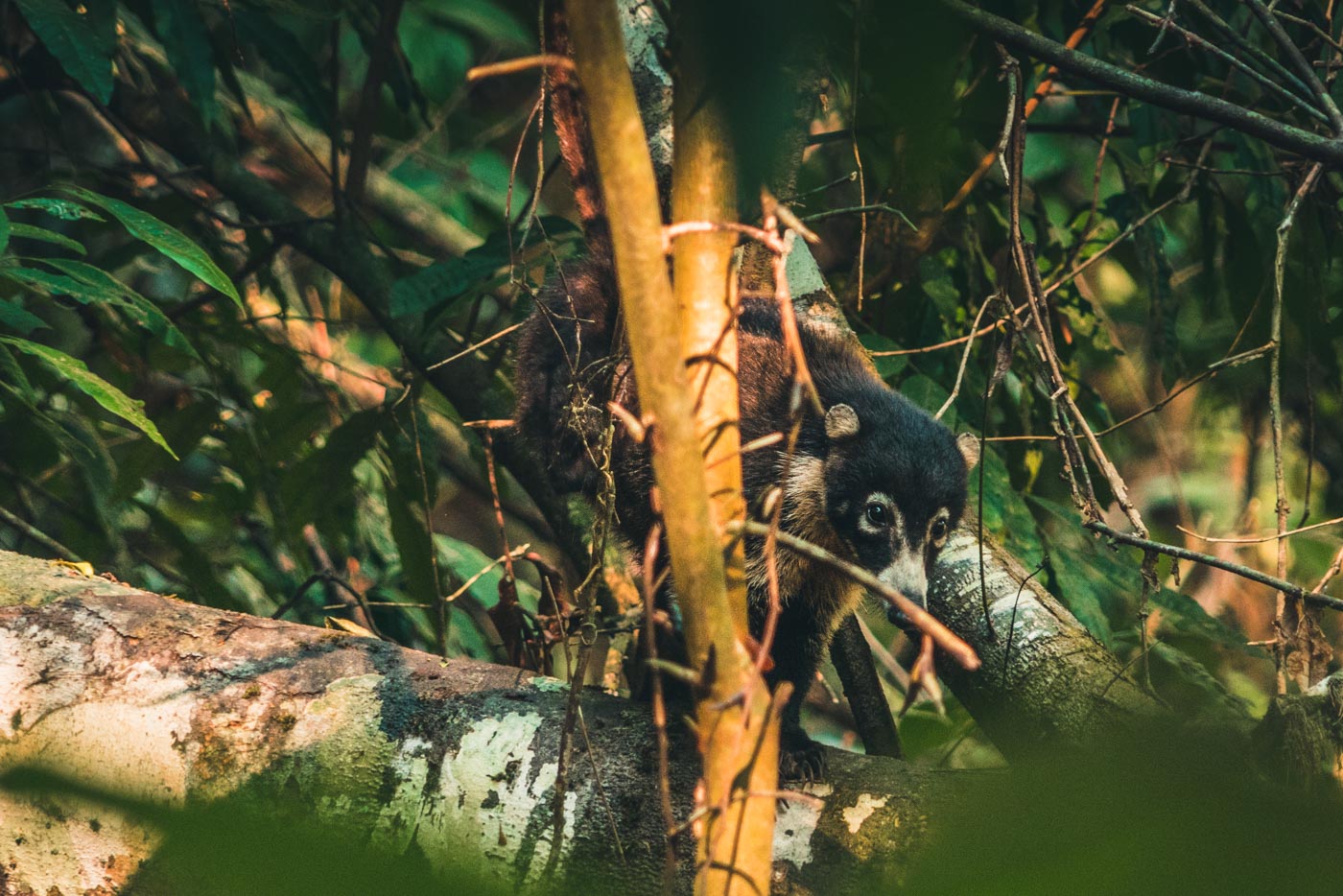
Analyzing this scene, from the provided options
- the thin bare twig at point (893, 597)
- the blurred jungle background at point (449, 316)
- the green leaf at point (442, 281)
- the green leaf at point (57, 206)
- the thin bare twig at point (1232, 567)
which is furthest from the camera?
the green leaf at point (442, 281)

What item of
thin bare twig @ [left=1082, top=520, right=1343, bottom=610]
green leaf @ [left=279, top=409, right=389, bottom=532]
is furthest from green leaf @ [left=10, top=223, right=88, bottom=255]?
thin bare twig @ [left=1082, top=520, right=1343, bottom=610]

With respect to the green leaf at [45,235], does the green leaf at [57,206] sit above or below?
above

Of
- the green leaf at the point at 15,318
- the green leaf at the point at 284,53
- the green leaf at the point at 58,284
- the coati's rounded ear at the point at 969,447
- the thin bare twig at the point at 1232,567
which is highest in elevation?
the green leaf at the point at 284,53

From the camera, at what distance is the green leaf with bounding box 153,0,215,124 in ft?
11.7

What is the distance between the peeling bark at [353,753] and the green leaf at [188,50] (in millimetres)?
1885

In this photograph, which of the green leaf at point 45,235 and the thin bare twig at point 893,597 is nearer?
the thin bare twig at point 893,597

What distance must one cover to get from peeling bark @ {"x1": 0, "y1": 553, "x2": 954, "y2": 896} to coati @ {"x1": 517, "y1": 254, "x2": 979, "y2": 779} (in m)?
0.89

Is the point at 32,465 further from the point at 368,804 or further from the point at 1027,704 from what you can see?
the point at 1027,704

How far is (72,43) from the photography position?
3240mm

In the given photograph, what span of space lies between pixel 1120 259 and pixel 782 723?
3154 mm

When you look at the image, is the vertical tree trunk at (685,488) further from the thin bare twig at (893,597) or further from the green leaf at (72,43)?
the green leaf at (72,43)

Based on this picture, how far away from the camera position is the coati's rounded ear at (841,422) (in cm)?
307

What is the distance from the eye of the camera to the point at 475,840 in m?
1.99

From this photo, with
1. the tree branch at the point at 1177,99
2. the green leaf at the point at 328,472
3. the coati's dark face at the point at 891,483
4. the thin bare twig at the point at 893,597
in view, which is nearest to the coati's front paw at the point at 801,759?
the coati's dark face at the point at 891,483
